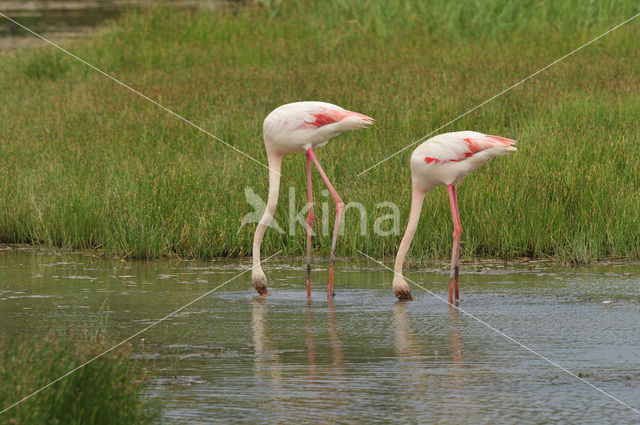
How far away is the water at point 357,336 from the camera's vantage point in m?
5.48

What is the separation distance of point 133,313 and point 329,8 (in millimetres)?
14622

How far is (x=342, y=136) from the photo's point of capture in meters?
13.2

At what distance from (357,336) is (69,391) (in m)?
2.44

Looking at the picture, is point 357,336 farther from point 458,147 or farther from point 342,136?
point 342,136

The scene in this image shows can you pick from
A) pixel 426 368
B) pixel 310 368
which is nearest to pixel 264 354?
pixel 310 368

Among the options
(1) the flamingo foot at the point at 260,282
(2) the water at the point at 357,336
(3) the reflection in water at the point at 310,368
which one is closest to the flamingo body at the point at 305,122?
(1) the flamingo foot at the point at 260,282

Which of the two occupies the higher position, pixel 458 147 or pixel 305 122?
pixel 305 122

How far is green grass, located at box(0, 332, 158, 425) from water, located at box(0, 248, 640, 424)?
320 mm

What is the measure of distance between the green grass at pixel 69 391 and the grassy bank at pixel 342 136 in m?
4.73

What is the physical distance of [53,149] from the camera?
13328mm

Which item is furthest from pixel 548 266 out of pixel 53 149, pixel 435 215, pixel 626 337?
pixel 53 149

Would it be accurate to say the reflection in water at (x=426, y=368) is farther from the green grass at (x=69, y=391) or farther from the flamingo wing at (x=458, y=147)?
the green grass at (x=69, y=391)

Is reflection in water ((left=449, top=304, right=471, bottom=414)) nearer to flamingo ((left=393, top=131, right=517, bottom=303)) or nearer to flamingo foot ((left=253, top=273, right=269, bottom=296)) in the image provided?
flamingo ((left=393, top=131, right=517, bottom=303))

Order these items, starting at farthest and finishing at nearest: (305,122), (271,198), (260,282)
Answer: (271,198), (305,122), (260,282)
